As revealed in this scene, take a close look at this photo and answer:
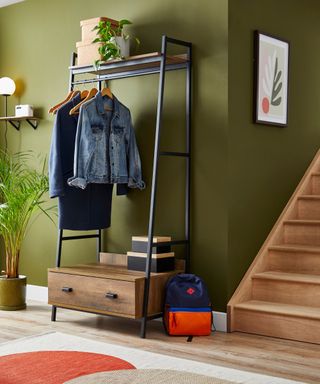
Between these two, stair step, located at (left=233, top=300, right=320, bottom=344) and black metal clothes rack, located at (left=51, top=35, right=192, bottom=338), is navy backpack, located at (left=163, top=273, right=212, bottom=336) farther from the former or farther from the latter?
stair step, located at (left=233, top=300, right=320, bottom=344)

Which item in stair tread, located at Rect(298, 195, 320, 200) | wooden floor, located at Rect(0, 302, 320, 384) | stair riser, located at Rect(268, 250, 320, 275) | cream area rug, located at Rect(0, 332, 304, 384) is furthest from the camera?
stair tread, located at Rect(298, 195, 320, 200)

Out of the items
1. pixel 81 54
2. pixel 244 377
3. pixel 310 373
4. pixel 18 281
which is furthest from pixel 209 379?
pixel 81 54

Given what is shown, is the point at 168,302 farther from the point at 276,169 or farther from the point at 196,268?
the point at 276,169

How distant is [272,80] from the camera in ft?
16.4

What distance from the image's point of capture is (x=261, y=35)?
15.9 feet

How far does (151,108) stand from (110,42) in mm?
559

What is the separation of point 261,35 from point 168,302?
2026 mm

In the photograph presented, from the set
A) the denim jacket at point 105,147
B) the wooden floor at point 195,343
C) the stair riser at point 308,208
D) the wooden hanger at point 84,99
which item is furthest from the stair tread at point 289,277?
the wooden hanger at point 84,99

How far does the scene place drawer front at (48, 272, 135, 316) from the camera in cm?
434

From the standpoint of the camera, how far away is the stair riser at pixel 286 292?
4484 mm

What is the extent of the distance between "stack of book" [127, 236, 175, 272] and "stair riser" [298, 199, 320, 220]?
1.31 meters

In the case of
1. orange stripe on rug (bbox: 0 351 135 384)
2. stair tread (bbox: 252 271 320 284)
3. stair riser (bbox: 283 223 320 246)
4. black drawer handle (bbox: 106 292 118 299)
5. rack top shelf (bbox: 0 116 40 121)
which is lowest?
orange stripe on rug (bbox: 0 351 135 384)

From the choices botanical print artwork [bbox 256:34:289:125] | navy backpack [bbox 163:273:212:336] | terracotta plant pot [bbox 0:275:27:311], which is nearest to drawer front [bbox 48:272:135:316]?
navy backpack [bbox 163:273:212:336]

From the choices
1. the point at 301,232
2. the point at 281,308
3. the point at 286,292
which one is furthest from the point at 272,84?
the point at 281,308
